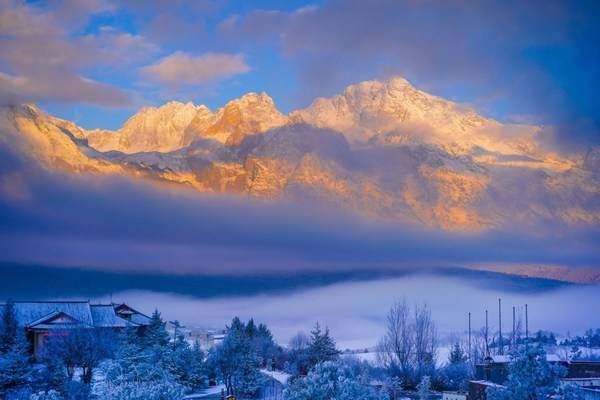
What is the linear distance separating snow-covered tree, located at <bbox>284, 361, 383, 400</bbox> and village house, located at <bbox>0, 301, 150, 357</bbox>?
158 feet

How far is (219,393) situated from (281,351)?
39779 millimetres

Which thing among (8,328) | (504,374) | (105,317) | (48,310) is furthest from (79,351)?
(504,374)

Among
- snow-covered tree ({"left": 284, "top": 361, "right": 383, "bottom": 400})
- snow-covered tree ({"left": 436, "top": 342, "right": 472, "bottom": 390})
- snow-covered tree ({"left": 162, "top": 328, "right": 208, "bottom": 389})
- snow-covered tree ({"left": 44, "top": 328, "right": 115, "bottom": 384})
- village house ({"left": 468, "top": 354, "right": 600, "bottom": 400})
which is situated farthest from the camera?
snow-covered tree ({"left": 436, "top": 342, "right": 472, "bottom": 390})

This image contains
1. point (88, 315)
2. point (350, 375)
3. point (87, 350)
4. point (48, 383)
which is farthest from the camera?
point (88, 315)

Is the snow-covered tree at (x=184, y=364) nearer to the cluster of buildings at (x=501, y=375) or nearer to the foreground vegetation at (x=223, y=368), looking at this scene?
the foreground vegetation at (x=223, y=368)

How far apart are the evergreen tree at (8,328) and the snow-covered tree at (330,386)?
33330mm

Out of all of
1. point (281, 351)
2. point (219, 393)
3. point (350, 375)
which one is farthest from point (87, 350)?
point (281, 351)

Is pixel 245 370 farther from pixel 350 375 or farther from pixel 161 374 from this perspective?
pixel 350 375

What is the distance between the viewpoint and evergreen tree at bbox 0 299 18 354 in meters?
56.5

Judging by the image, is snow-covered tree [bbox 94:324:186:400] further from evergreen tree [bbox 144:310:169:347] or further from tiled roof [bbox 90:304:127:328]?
tiled roof [bbox 90:304:127:328]

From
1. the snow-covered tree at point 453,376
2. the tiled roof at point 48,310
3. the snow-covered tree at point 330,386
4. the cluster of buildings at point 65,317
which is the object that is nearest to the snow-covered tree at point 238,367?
the cluster of buildings at point 65,317

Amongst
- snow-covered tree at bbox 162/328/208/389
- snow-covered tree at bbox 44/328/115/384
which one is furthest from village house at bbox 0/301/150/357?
snow-covered tree at bbox 162/328/208/389

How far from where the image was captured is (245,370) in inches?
2429

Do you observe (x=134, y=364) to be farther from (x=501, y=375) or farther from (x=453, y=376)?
(x=453, y=376)
